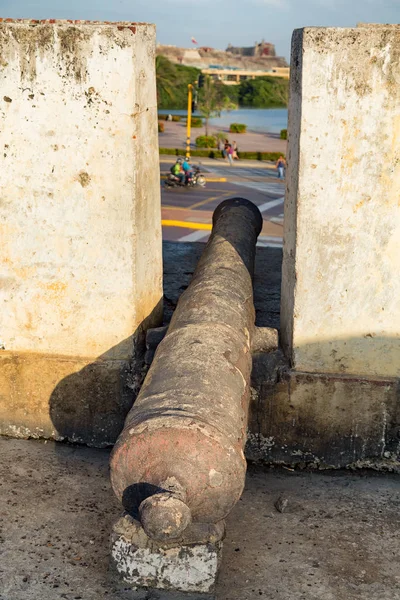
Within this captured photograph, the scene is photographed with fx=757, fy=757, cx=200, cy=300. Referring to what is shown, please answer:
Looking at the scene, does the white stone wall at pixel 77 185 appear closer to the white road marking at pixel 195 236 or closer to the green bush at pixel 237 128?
the white road marking at pixel 195 236

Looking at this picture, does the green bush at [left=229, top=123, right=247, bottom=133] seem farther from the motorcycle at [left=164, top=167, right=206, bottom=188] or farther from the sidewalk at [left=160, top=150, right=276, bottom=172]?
the motorcycle at [left=164, top=167, right=206, bottom=188]

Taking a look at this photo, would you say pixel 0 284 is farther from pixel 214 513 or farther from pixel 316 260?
pixel 214 513

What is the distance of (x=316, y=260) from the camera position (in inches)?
203

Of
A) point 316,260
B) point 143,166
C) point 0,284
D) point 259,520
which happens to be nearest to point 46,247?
point 0,284

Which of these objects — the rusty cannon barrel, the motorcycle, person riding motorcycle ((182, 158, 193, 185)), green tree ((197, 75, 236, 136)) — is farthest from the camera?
green tree ((197, 75, 236, 136))

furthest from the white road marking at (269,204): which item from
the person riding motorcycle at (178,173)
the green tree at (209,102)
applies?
the green tree at (209,102)

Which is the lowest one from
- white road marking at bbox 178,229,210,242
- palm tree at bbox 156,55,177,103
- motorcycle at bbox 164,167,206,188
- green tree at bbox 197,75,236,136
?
white road marking at bbox 178,229,210,242

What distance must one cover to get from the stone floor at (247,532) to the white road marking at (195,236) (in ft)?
32.9

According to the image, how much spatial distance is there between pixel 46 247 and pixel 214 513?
2.56 metres

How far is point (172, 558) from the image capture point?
3865mm

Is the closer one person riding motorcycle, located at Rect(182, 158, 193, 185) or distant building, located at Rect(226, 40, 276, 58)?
person riding motorcycle, located at Rect(182, 158, 193, 185)

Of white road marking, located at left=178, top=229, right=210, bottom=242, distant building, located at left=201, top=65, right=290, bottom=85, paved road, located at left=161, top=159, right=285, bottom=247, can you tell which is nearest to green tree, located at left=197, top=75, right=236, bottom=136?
paved road, located at left=161, top=159, right=285, bottom=247

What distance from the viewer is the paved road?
54.4 ft

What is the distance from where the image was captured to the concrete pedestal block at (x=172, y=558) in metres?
3.83
